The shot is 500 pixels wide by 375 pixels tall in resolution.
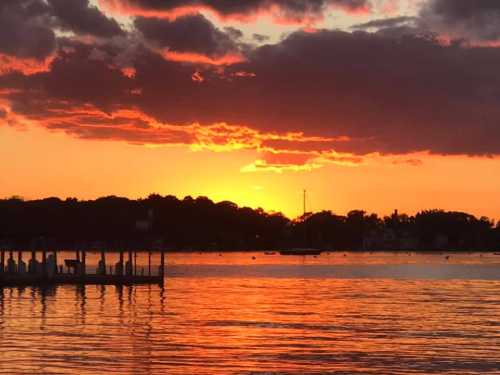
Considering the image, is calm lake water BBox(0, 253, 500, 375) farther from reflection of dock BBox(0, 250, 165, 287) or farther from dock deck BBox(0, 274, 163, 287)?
reflection of dock BBox(0, 250, 165, 287)

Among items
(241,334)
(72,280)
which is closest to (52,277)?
(72,280)

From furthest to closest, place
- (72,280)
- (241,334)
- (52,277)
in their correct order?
(72,280) < (52,277) < (241,334)

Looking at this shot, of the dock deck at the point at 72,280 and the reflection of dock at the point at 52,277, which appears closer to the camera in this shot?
the dock deck at the point at 72,280

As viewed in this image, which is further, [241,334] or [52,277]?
[52,277]

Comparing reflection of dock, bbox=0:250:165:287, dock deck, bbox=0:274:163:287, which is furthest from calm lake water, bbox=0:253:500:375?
reflection of dock, bbox=0:250:165:287

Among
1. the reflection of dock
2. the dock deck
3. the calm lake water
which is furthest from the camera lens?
the reflection of dock

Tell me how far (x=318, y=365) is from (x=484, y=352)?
9427 millimetres

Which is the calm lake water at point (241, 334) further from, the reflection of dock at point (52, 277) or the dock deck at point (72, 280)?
the reflection of dock at point (52, 277)

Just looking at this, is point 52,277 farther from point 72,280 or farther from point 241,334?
point 241,334

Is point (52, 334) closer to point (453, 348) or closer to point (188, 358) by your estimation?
point (188, 358)

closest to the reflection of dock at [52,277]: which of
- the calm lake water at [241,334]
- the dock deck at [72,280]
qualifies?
the dock deck at [72,280]

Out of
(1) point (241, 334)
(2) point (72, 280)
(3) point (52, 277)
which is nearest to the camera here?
(1) point (241, 334)

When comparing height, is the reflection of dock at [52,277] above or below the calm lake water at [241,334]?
above

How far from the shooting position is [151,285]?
103188mm
